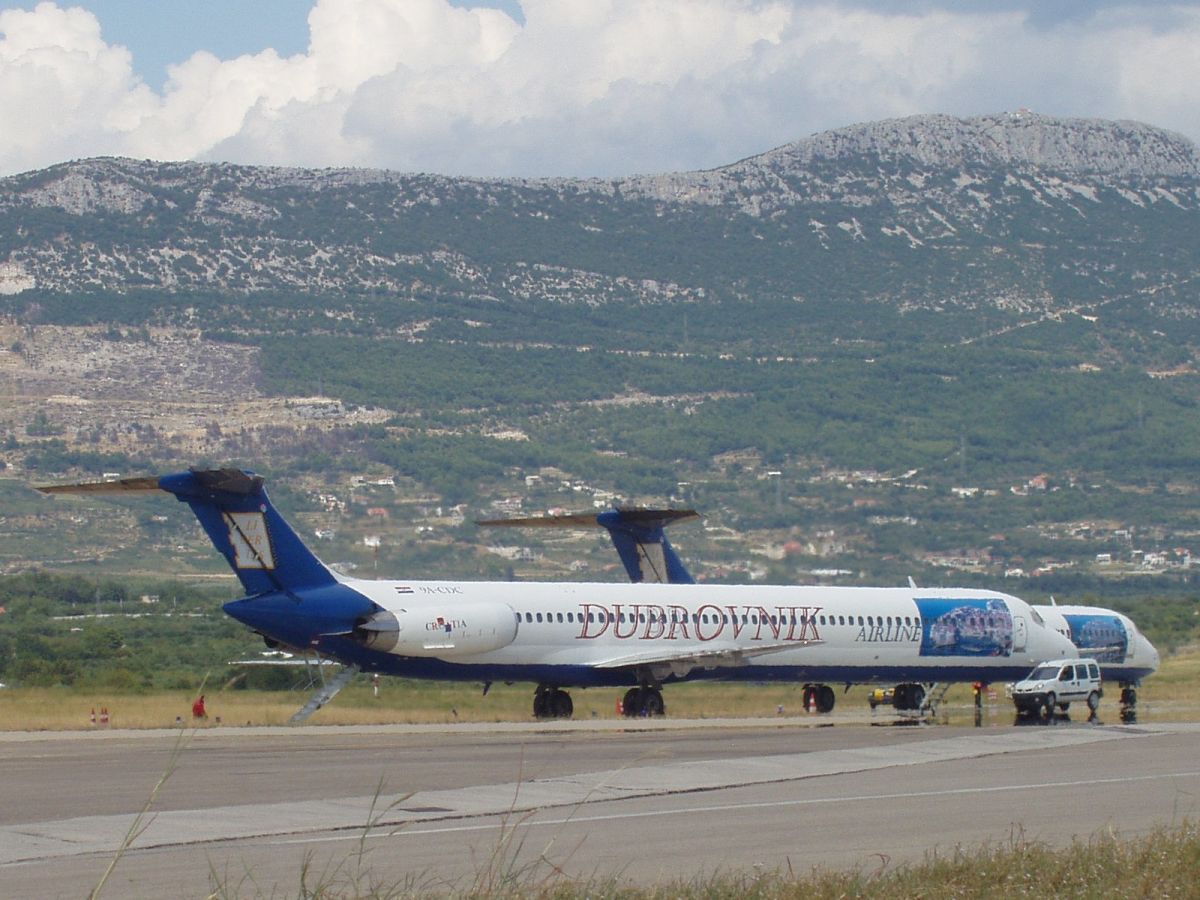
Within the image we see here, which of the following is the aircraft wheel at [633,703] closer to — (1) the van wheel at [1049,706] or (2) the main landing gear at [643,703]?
(2) the main landing gear at [643,703]

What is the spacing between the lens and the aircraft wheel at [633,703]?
151ft

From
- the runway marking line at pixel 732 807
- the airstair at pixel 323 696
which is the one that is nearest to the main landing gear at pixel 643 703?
the airstair at pixel 323 696

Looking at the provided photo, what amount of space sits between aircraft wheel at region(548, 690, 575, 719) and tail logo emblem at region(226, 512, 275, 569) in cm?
868

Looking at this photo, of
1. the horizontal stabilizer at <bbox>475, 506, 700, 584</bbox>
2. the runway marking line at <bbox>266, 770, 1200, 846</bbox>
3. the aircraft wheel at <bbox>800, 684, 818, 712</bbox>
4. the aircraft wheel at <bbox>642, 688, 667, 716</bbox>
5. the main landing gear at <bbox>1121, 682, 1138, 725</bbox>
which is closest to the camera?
the runway marking line at <bbox>266, 770, 1200, 846</bbox>

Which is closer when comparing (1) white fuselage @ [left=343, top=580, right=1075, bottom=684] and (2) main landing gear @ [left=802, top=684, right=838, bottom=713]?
(1) white fuselage @ [left=343, top=580, right=1075, bottom=684]

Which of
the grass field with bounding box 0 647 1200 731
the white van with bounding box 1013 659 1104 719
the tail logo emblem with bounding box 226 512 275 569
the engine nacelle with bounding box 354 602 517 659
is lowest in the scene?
the grass field with bounding box 0 647 1200 731

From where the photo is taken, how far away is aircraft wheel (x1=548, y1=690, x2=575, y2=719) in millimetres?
45625

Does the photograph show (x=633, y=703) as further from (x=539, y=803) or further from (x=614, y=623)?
(x=539, y=803)

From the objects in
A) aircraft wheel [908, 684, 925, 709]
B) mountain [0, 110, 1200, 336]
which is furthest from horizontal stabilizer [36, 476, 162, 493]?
mountain [0, 110, 1200, 336]

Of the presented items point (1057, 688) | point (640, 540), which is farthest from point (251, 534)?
point (1057, 688)

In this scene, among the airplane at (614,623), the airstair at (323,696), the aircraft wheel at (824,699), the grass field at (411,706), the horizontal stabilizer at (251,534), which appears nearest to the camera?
the airstair at (323,696)

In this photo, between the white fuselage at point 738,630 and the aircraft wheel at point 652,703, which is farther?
the aircraft wheel at point 652,703

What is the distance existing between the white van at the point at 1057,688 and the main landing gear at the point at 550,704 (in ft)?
33.8

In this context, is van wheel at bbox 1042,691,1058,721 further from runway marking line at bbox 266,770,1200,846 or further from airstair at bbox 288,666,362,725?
runway marking line at bbox 266,770,1200,846
